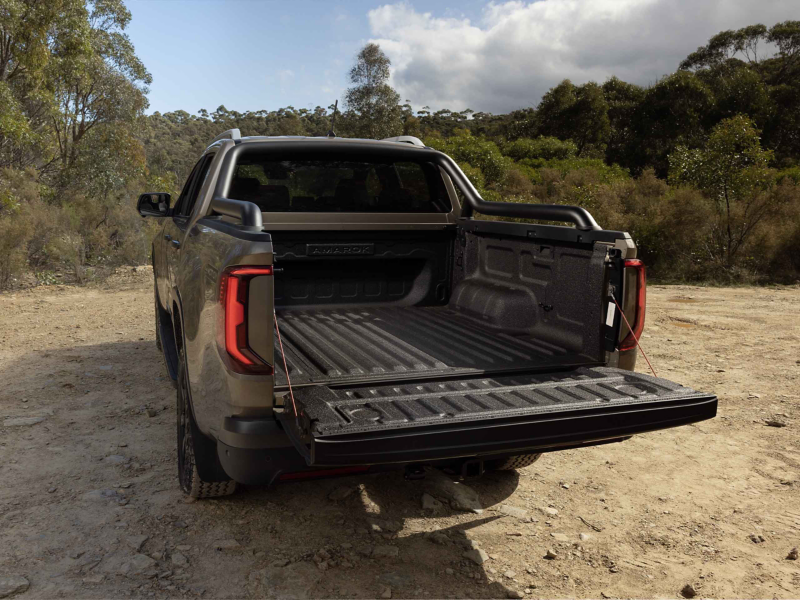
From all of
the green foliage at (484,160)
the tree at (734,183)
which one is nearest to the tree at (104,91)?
the green foliage at (484,160)

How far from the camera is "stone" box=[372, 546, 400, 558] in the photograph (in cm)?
311

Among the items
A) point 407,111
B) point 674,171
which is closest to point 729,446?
point 674,171

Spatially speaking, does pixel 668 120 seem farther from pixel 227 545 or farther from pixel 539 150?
pixel 227 545

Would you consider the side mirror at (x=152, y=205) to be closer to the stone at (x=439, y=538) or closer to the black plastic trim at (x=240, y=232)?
the black plastic trim at (x=240, y=232)

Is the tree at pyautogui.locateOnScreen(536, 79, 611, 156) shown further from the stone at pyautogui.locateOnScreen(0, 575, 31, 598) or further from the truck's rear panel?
the stone at pyautogui.locateOnScreen(0, 575, 31, 598)

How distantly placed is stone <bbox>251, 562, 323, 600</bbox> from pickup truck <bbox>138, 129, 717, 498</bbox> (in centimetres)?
44

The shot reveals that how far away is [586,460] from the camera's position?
4379mm

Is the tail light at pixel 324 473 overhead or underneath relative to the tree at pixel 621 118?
underneath

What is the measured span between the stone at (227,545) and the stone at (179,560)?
15 cm

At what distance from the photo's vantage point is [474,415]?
235cm

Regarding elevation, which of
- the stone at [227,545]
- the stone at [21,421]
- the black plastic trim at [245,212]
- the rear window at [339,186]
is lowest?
the stone at [227,545]

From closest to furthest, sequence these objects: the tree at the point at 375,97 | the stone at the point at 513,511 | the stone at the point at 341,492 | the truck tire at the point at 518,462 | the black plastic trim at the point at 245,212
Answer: the black plastic trim at the point at 245,212
the stone at the point at 513,511
the stone at the point at 341,492
the truck tire at the point at 518,462
the tree at the point at 375,97

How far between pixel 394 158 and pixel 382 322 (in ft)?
3.87

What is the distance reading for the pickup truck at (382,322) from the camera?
245 cm
